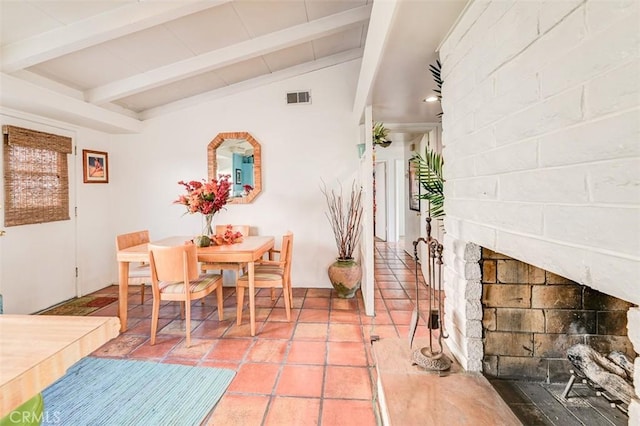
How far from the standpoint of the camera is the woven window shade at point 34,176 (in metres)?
2.94

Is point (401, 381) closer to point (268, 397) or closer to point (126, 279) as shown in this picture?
point (268, 397)

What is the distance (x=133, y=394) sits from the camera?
73.7 inches

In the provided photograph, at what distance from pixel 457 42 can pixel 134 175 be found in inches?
167

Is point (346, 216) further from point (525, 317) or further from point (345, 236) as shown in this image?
point (525, 317)

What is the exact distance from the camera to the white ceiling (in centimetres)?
194

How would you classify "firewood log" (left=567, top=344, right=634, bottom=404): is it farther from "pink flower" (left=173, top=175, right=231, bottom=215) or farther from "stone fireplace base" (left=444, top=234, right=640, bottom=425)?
"pink flower" (left=173, top=175, right=231, bottom=215)

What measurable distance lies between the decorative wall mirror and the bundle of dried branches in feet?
3.07

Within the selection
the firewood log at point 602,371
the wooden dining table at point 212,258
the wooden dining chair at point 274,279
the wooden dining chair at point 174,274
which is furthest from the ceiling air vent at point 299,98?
the firewood log at point 602,371

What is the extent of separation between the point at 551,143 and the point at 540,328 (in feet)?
3.19

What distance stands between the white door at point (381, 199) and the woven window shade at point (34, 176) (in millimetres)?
5783

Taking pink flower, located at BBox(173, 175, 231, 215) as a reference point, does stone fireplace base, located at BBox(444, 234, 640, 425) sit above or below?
below

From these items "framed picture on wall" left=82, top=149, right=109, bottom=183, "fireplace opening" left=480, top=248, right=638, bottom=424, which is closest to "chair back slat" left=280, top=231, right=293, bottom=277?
"fireplace opening" left=480, top=248, right=638, bottom=424

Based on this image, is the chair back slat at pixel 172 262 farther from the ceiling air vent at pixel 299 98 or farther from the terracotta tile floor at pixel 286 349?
the ceiling air vent at pixel 299 98

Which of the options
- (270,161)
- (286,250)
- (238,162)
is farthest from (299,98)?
(286,250)
